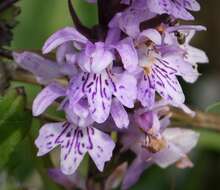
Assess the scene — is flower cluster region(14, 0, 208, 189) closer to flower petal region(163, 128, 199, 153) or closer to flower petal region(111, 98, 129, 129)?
flower petal region(111, 98, 129, 129)

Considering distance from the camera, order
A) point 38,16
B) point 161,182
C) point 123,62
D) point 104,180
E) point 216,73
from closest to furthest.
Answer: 1. point 123,62
2. point 104,180
3. point 161,182
4. point 38,16
5. point 216,73

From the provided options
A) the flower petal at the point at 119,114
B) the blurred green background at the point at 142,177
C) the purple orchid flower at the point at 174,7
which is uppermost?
the purple orchid flower at the point at 174,7

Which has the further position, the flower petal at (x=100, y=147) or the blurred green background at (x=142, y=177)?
the blurred green background at (x=142, y=177)

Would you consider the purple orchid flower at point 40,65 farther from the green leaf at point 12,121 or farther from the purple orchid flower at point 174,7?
the purple orchid flower at point 174,7

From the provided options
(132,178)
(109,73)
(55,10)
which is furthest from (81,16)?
(109,73)

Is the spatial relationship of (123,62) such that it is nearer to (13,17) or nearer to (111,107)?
(111,107)

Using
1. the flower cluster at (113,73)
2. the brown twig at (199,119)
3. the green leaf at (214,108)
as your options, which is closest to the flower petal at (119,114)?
the flower cluster at (113,73)
